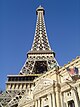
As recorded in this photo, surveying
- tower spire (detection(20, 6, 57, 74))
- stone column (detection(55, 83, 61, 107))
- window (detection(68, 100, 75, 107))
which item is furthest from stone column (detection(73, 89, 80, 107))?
tower spire (detection(20, 6, 57, 74))

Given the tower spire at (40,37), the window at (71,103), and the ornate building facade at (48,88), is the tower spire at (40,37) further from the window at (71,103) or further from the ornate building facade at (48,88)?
the window at (71,103)

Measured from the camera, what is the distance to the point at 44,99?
35.2m

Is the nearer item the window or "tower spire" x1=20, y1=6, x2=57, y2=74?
the window

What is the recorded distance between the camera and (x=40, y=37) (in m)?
92.2

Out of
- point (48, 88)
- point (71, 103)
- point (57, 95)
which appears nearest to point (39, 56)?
point (48, 88)

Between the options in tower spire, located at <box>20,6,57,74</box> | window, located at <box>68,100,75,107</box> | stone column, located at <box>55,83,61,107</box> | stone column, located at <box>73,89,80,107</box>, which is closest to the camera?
stone column, located at <box>73,89,80,107</box>

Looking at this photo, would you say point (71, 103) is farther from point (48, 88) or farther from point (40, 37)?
point (40, 37)

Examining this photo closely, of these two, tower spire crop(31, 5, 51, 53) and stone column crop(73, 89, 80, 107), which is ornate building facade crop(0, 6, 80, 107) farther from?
tower spire crop(31, 5, 51, 53)

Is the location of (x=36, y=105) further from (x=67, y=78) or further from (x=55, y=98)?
(x=67, y=78)

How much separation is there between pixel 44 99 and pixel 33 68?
3726 centimetres

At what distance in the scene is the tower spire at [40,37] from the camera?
284 ft

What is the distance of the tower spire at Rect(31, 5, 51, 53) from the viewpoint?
86.5 meters

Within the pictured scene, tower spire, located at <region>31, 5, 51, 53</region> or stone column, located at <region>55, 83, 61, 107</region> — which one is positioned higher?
tower spire, located at <region>31, 5, 51, 53</region>

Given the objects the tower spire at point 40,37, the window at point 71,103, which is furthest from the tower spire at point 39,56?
the window at point 71,103
